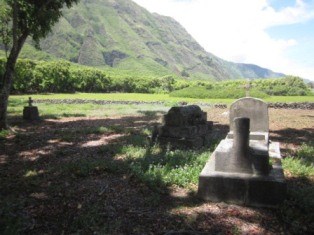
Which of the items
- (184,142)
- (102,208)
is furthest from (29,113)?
(102,208)

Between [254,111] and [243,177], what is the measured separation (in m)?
5.80

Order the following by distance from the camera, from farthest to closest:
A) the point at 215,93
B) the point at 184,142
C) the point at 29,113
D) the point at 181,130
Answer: the point at 215,93
the point at 29,113
the point at 181,130
the point at 184,142

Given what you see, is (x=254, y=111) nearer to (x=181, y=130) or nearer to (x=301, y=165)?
(x=181, y=130)

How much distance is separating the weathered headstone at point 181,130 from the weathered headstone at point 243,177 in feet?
17.2

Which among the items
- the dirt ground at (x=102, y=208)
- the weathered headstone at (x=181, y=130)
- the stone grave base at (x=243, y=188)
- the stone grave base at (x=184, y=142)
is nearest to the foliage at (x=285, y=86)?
the weathered headstone at (x=181, y=130)

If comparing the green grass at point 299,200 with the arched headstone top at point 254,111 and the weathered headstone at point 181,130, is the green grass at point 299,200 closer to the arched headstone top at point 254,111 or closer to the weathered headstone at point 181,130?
the arched headstone top at point 254,111

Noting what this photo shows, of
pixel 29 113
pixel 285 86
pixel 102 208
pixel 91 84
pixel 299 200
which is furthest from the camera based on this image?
pixel 91 84

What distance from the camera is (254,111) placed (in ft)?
41.0

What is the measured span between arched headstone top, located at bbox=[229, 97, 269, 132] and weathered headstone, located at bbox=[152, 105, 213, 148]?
1770 mm

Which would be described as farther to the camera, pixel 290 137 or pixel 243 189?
pixel 290 137

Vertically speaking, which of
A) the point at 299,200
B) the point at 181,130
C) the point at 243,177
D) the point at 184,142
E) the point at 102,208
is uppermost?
the point at 181,130

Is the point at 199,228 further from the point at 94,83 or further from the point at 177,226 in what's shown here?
the point at 94,83

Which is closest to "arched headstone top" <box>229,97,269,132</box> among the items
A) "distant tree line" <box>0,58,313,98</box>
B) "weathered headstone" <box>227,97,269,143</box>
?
"weathered headstone" <box>227,97,269,143</box>

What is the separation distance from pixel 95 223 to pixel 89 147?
22.6ft
